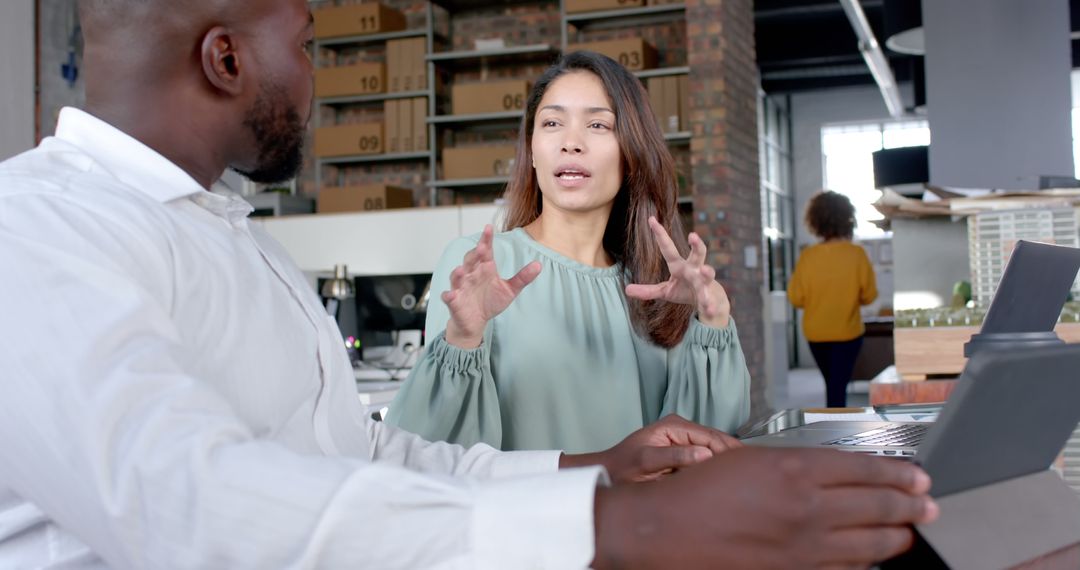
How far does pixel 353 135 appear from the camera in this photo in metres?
6.84

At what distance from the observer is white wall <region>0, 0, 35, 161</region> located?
5137mm

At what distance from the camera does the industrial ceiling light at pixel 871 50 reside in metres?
6.83

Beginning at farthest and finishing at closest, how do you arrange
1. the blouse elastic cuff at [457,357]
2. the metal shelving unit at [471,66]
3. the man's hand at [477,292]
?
→ the metal shelving unit at [471,66]
the blouse elastic cuff at [457,357]
the man's hand at [477,292]

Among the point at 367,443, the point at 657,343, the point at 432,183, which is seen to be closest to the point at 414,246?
the point at 432,183

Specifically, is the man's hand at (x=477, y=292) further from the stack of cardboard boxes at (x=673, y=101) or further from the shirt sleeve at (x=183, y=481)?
the stack of cardboard boxes at (x=673, y=101)

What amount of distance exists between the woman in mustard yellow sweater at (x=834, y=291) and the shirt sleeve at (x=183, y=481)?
495 centimetres

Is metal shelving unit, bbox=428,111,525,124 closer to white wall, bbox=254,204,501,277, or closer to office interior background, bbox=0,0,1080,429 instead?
office interior background, bbox=0,0,1080,429

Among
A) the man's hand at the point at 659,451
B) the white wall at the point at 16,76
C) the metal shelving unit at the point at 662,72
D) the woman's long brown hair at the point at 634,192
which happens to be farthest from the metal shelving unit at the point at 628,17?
the man's hand at the point at 659,451

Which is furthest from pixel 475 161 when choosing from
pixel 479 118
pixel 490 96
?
pixel 490 96

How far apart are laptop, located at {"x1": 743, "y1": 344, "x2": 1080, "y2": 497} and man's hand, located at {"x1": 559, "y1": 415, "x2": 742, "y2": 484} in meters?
0.29

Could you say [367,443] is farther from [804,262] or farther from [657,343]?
[804,262]

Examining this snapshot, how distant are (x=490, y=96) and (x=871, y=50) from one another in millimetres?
3442

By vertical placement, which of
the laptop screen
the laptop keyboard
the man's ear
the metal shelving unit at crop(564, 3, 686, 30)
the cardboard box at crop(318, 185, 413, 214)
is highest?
the metal shelving unit at crop(564, 3, 686, 30)

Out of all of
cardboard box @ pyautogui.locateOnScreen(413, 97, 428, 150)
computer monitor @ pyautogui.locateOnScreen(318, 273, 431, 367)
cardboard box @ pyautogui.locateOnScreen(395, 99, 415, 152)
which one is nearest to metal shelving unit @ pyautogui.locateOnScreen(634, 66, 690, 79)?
cardboard box @ pyautogui.locateOnScreen(413, 97, 428, 150)
